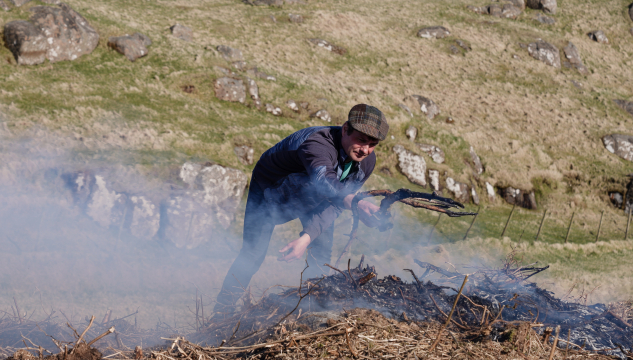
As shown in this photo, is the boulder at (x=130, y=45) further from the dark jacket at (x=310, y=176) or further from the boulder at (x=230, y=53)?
the dark jacket at (x=310, y=176)

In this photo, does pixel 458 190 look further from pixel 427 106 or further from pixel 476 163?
pixel 427 106

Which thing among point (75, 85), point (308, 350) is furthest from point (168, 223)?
point (75, 85)

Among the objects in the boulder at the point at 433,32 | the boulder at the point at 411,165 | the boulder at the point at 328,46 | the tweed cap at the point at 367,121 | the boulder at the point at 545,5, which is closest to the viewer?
the tweed cap at the point at 367,121

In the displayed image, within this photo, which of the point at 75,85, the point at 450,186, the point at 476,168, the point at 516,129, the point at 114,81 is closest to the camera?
the point at 75,85

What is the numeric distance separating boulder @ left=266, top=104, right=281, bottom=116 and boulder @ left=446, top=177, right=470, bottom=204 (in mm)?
6162

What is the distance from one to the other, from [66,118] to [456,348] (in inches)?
354

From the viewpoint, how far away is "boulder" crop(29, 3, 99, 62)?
11.1 metres

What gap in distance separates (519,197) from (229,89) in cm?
1111

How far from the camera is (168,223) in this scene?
686 centimetres

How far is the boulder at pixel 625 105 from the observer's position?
21750mm

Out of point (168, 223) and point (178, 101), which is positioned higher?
point (178, 101)

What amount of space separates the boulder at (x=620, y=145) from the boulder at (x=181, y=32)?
20096mm

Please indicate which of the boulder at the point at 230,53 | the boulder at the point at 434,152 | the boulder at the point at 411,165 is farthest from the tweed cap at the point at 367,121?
the boulder at the point at 230,53

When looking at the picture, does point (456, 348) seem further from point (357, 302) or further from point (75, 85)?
point (75, 85)
